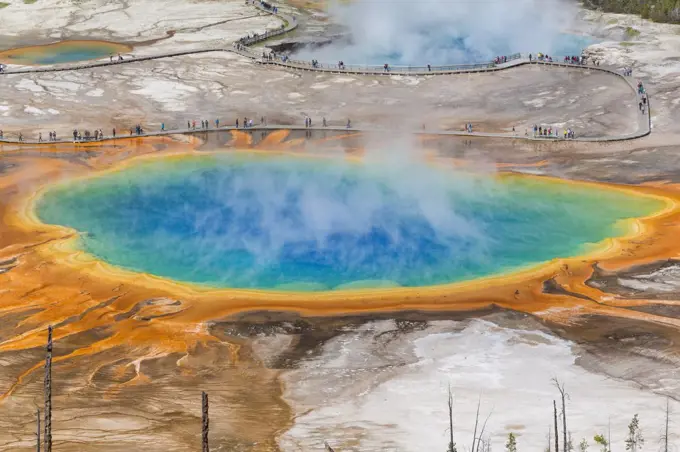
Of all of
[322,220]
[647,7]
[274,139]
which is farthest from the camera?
[647,7]

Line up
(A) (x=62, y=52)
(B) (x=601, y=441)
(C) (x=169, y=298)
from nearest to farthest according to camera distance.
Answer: (B) (x=601, y=441), (C) (x=169, y=298), (A) (x=62, y=52)

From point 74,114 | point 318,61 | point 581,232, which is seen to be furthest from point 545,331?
point 318,61

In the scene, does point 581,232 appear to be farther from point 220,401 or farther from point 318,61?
point 318,61

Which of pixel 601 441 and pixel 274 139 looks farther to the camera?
pixel 274 139

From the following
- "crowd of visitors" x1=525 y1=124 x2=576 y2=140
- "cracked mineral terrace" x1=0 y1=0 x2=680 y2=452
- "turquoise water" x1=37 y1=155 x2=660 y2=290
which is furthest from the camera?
"crowd of visitors" x1=525 y1=124 x2=576 y2=140

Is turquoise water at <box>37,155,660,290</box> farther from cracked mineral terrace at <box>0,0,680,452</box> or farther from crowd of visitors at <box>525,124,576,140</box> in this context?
crowd of visitors at <box>525,124,576,140</box>

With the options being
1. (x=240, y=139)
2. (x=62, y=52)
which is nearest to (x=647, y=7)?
(x=240, y=139)

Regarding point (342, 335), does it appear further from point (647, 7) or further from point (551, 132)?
point (647, 7)

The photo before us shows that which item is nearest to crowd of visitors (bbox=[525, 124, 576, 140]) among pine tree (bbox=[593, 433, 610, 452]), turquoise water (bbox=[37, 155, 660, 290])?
turquoise water (bbox=[37, 155, 660, 290])
